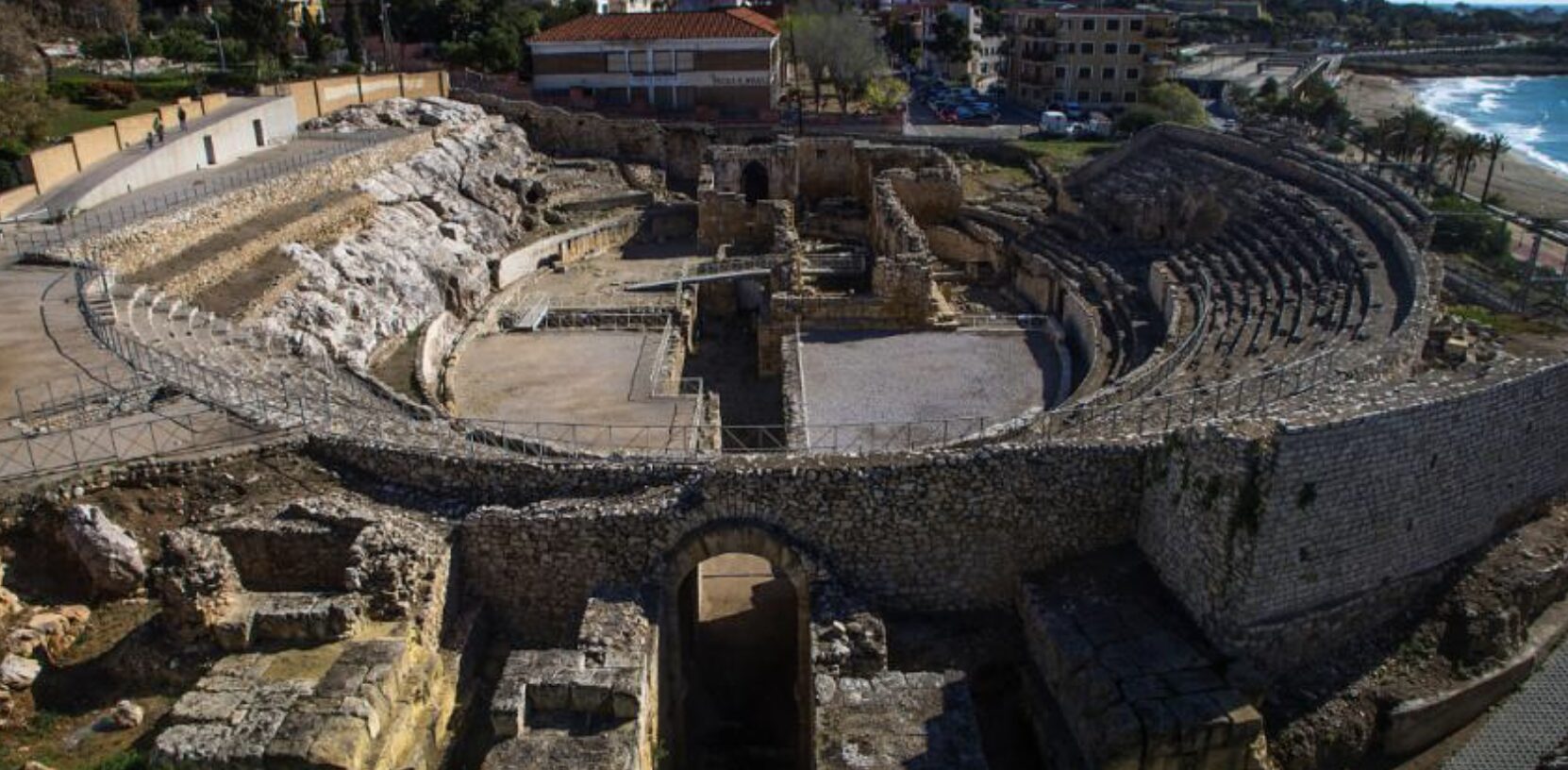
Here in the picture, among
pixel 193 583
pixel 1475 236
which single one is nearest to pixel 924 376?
pixel 193 583

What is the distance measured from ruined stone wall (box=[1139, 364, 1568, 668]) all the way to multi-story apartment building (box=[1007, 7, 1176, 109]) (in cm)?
5292

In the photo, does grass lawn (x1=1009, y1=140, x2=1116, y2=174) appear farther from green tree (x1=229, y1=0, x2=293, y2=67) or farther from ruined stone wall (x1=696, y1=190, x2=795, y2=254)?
green tree (x1=229, y1=0, x2=293, y2=67)

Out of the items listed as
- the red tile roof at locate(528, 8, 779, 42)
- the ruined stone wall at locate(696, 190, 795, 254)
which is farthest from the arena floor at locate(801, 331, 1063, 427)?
the red tile roof at locate(528, 8, 779, 42)

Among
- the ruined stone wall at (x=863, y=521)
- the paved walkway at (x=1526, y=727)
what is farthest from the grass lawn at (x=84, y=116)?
the paved walkway at (x=1526, y=727)

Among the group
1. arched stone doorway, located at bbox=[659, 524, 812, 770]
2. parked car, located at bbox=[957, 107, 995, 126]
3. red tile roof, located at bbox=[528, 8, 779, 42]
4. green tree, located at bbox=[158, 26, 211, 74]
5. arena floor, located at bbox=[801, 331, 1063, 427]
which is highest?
red tile roof, located at bbox=[528, 8, 779, 42]

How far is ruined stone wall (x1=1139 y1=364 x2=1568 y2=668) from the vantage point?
496 inches

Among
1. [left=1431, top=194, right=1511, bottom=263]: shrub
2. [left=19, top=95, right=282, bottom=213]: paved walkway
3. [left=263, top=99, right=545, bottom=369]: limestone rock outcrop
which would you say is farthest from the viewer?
[left=1431, top=194, right=1511, bottom=263]: shrub

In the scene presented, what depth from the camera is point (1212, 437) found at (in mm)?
12789

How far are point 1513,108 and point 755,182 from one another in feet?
280

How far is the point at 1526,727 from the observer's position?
13.6m

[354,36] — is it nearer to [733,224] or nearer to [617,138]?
[617,138]

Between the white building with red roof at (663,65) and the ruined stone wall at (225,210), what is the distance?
1355cm

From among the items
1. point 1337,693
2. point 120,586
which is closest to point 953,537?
point 1337,693

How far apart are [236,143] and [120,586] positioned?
26.3m
